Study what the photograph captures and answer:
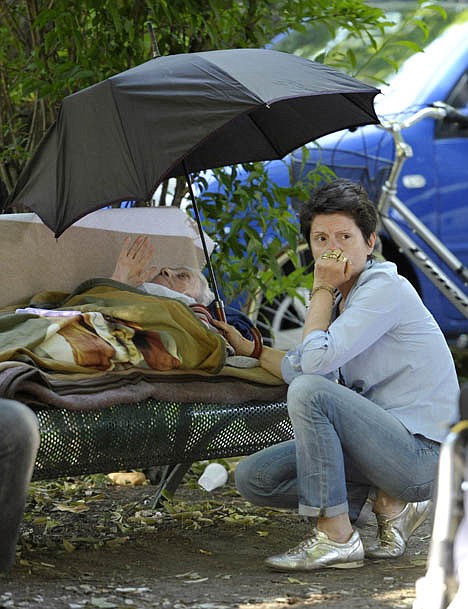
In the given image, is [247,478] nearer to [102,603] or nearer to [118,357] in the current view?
[118,357]

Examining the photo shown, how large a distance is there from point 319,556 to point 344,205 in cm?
102

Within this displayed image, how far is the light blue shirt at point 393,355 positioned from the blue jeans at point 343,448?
0.05 meters

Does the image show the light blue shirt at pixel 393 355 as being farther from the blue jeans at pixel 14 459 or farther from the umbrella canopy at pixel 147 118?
the blue jeans at pixel 14 459

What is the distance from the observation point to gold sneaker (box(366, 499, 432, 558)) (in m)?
3.39

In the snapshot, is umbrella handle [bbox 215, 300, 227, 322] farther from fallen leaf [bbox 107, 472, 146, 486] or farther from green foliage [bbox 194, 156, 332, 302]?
fallen leaf [bbox 107, 472, 146, 486]

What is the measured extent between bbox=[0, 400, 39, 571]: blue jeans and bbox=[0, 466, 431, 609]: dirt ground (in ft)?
0.70

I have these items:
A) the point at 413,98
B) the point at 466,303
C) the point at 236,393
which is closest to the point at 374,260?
the point at 236,393

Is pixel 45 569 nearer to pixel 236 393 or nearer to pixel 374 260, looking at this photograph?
pixel 236 393

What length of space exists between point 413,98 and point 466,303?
55.6 inches

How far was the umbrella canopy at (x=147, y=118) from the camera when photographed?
3260 mm

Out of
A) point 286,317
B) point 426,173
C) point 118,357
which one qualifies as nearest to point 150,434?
point 118,357

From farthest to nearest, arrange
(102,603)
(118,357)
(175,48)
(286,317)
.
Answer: (286,317), (175,48), (118,357), (102,603)

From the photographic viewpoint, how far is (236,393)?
3.49m

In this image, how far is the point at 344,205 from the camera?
3.35 m
